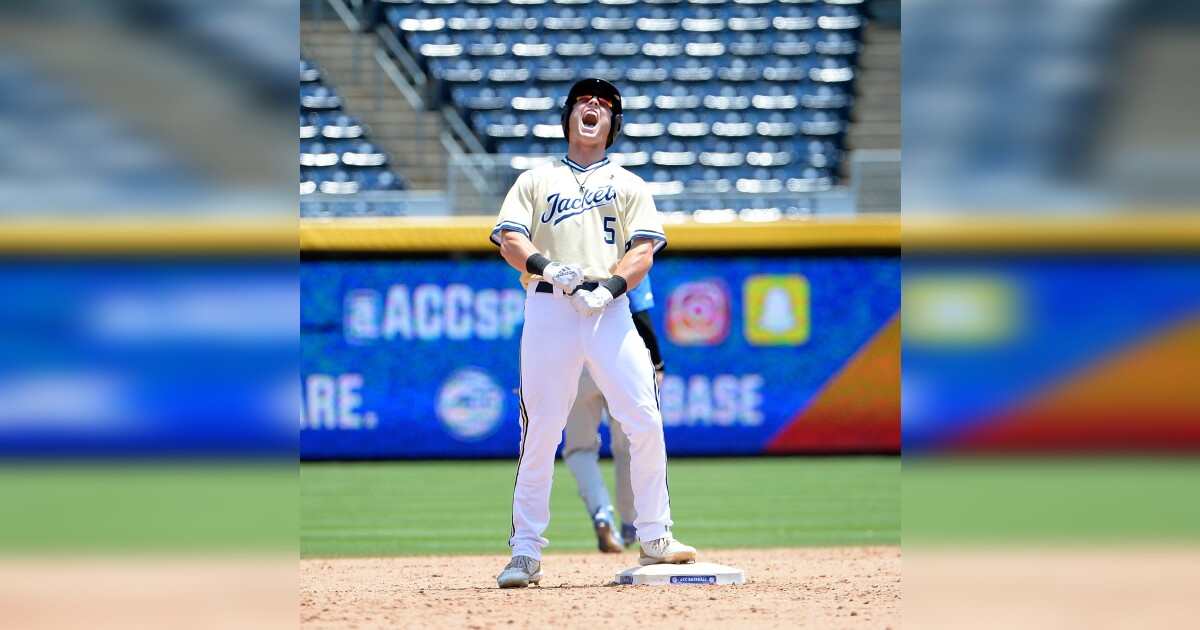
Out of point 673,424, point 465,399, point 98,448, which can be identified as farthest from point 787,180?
point 98,448

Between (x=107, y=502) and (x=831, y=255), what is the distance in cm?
996

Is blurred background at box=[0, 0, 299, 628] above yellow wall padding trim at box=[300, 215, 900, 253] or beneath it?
beneath

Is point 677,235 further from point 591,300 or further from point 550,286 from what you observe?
point 591,300

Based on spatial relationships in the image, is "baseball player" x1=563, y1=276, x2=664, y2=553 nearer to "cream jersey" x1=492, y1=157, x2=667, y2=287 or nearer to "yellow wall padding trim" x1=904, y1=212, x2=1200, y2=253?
"cream jersey" x1=492, y1=157, x2=667, y2=287

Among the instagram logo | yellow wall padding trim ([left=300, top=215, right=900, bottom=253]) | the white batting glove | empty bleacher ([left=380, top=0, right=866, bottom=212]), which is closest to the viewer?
the white batting glove

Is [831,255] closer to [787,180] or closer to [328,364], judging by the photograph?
[787,180]

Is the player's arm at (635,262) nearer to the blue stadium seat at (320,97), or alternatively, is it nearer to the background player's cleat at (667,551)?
the background player's cleat at (667,551)

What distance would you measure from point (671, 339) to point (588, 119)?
7.95m

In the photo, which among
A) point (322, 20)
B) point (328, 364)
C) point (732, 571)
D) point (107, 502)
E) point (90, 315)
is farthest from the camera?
point (322, 20)

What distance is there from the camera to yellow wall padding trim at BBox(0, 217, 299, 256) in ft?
7.19

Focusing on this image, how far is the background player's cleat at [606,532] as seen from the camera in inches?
271

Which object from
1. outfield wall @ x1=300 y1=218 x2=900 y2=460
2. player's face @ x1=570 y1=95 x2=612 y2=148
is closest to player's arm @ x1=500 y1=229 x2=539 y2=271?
player's face @ x1=570 y1=95 x2=612 y2=148

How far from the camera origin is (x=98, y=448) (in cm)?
1132

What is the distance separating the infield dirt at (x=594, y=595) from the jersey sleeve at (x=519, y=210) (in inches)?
51.9
